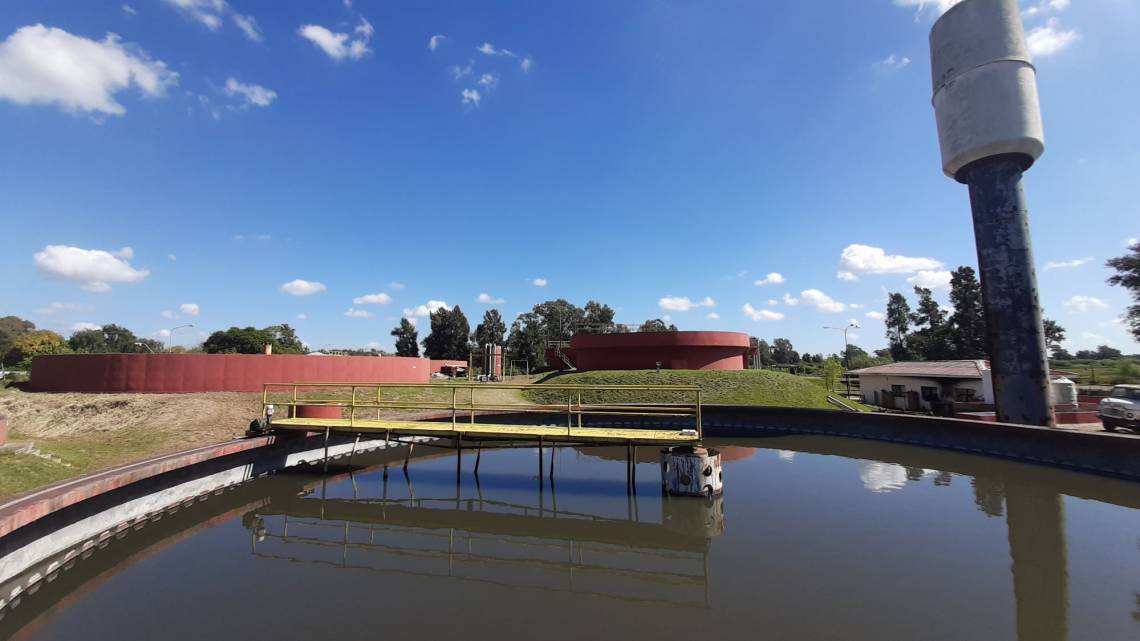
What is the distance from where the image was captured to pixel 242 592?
21.7 ft

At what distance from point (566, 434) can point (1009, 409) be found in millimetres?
18109

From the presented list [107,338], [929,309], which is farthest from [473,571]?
[107,338]

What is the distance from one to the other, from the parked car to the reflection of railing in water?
15467 millimetres

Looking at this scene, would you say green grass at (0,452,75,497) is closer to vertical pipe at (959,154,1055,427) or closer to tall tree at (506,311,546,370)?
vertical pipe at (959,154,1055,427)

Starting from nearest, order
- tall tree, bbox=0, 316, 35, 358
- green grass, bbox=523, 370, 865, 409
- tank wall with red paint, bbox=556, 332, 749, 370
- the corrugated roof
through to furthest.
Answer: the corrugated roof < green grass, bbox=523, 370, 865, 409 < tank wall with red paint, bbox=556, 332, 749, 370 < tall tree, bbox=0, 316, 35, 358

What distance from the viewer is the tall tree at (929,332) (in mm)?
60559

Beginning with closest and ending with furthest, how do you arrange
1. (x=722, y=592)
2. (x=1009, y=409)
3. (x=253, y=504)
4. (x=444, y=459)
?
1. (x=722, y=592)
2. (x=253, y=504)
3. (x=444, y=459)
4. (x=1009, y=409)

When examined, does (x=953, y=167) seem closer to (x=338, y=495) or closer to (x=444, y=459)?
(x=444, y=459)

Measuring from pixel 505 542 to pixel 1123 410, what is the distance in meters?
20.5

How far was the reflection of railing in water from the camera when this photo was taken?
7.02m

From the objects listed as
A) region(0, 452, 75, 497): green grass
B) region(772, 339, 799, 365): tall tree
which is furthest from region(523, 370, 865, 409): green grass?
region(772, 339, 799, 365): tall tree

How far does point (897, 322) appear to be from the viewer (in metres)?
76.7

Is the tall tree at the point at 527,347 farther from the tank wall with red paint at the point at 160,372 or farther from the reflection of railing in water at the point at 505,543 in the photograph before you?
the reflection of railing in water at the point at 505,543

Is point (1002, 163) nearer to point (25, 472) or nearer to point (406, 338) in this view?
point (25, 472)
